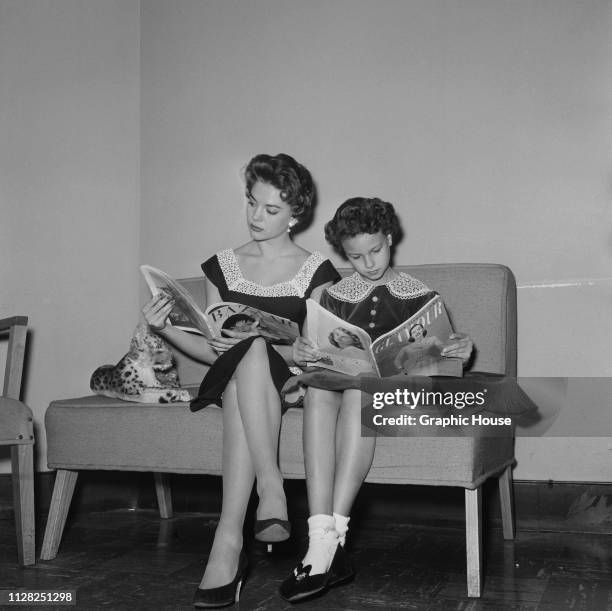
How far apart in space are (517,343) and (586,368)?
0.22m

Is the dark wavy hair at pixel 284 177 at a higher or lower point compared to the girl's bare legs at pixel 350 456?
higher

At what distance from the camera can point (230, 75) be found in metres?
3.10

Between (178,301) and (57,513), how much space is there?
71 cm

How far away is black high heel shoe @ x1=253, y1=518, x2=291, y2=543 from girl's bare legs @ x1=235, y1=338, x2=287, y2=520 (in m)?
0.04

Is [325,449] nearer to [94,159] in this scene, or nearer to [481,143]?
[481,143]

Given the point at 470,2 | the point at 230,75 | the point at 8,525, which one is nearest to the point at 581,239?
the point at 470,2

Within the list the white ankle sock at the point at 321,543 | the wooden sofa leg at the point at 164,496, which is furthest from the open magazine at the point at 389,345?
the wooden sofa leg at the point at 164,496

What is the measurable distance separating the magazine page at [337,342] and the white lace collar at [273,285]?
0.42 m

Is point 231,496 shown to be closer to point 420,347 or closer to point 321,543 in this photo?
point 321,543

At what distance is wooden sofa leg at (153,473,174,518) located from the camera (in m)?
2.95

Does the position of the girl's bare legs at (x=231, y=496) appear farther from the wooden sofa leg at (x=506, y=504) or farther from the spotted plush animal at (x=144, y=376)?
the wooden sofa leg at (x=506, y=504)

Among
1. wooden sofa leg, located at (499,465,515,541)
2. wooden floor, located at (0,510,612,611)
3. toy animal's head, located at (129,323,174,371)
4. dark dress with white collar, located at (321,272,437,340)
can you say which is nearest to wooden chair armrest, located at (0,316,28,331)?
toy animal's head, located at (129,323,174,371)

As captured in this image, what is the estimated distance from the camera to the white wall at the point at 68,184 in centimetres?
294

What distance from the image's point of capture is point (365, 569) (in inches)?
87.2
